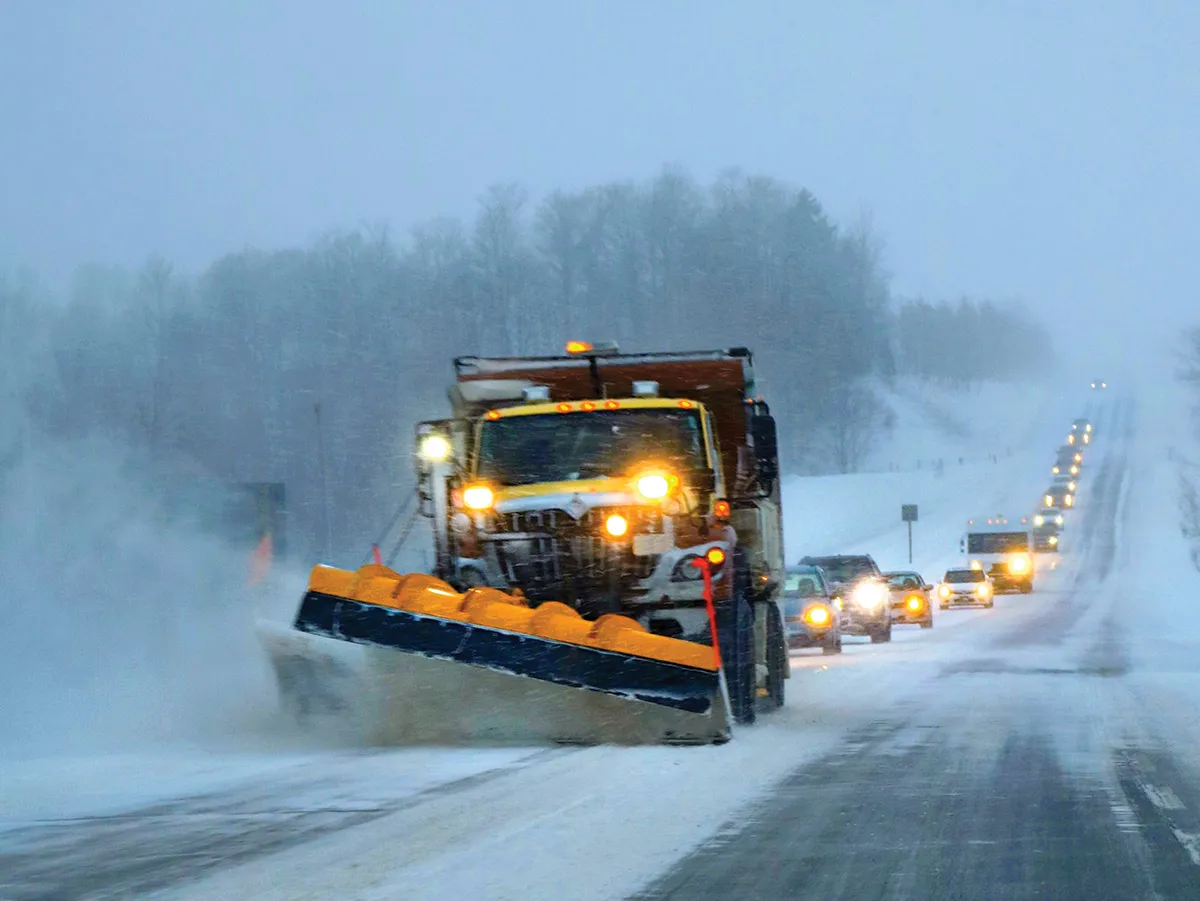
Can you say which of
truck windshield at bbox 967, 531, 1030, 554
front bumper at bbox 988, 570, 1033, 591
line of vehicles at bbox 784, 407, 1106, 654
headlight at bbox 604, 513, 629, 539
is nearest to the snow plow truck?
headlight at bbox 604, 513, 629, 539

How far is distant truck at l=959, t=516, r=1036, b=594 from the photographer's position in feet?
186

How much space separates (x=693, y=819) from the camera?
828 centimetres

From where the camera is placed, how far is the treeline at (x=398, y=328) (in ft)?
200

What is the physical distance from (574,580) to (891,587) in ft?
86.3

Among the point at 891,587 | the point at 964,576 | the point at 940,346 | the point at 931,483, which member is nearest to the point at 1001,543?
the point at 964,576

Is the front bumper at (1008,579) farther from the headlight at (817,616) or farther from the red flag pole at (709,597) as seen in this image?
the red flag pole at (709,597)

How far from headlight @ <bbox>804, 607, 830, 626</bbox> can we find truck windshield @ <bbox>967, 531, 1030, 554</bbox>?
33864mm

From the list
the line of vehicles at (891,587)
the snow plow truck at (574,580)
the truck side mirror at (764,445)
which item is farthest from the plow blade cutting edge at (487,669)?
the line of vehicles at (891,587)

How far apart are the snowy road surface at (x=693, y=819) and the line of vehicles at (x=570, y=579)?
1.41 ft

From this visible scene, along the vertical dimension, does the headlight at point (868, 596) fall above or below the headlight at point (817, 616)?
above

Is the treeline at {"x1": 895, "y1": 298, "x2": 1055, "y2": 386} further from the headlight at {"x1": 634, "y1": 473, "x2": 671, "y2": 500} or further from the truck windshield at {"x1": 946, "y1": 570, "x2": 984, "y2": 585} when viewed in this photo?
the headlight at {"x1": 634, "y1": 473, "x2": 671, "y2": 500}

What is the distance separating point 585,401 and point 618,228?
A: 81341 millimetres

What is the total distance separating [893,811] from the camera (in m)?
8.52

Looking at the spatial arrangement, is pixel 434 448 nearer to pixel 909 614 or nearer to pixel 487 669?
pixel 487 669
